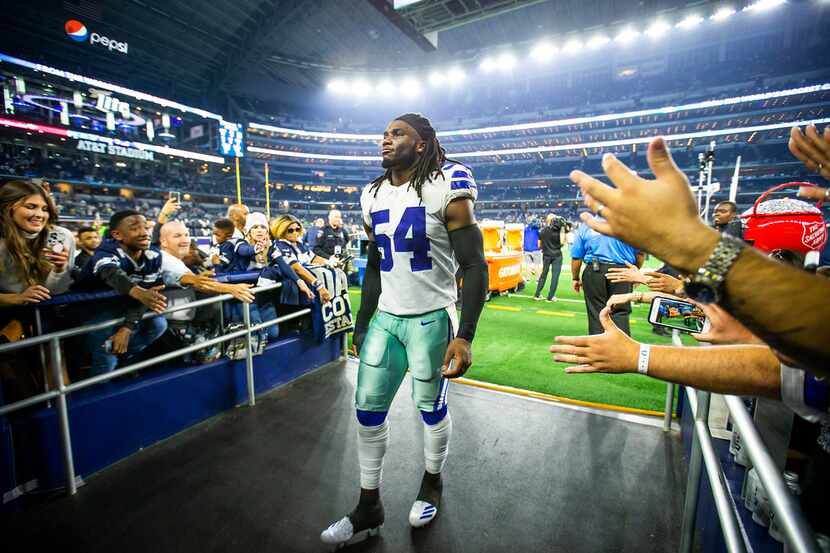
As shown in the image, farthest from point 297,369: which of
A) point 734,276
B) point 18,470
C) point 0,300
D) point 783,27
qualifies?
point 783,27

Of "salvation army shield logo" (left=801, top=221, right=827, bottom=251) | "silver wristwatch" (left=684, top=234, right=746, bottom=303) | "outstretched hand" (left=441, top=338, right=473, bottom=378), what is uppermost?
"salvation army shield logo" (left=801, top=221, right=827, bottom=251)

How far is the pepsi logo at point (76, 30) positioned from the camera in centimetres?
2414

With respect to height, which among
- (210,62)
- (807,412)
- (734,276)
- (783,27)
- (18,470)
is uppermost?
(783,27)

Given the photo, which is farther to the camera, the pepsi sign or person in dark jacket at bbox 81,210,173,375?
the pepsi sign

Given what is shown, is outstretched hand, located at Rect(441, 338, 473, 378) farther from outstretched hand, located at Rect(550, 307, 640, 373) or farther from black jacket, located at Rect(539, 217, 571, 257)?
black jacket, located at Rect(539, 217, 571, 257)

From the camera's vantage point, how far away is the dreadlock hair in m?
2.15

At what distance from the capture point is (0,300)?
2264 mm

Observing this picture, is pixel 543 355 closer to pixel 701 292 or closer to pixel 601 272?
pixel 601 272

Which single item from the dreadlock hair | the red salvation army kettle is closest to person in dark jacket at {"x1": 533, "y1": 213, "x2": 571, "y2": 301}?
the red salvation army kettle

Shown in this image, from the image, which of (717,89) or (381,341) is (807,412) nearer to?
(381,341)

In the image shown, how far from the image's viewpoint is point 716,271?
2.32 ft

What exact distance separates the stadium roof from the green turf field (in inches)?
683

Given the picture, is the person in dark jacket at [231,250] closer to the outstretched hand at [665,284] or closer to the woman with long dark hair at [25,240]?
the woman with long dark hair at [25,240]

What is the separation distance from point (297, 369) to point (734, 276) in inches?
173
